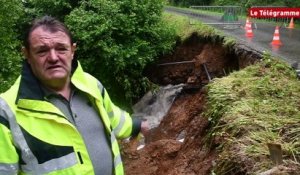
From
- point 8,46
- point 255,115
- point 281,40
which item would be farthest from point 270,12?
point 255,115

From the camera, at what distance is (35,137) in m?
2.32

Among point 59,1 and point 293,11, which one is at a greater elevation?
point 59,1

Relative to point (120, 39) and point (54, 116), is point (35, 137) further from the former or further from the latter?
point (120, 39)

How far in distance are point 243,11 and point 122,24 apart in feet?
43.5

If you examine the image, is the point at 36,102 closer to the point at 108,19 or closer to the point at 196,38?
the point at 108,19

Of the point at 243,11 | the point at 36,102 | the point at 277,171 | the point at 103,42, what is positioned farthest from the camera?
the point at 243,11

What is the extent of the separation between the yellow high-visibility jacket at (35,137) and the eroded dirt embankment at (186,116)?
11.8ft

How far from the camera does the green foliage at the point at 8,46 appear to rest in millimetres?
9523

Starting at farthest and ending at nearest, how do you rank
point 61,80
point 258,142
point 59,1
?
1. point 59,1
2. point 258,142
3. point 61,80

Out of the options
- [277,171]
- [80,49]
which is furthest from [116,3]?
[277,171]

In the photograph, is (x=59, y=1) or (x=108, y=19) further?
(x=59, y=1)

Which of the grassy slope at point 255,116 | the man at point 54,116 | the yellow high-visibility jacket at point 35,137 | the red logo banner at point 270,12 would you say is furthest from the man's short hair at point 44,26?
the red logo banner at point 270,12

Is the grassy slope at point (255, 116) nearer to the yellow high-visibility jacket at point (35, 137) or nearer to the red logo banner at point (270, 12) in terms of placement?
the yellow high-visibility jacket at point (35, 137)

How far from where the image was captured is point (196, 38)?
43.4 ft
